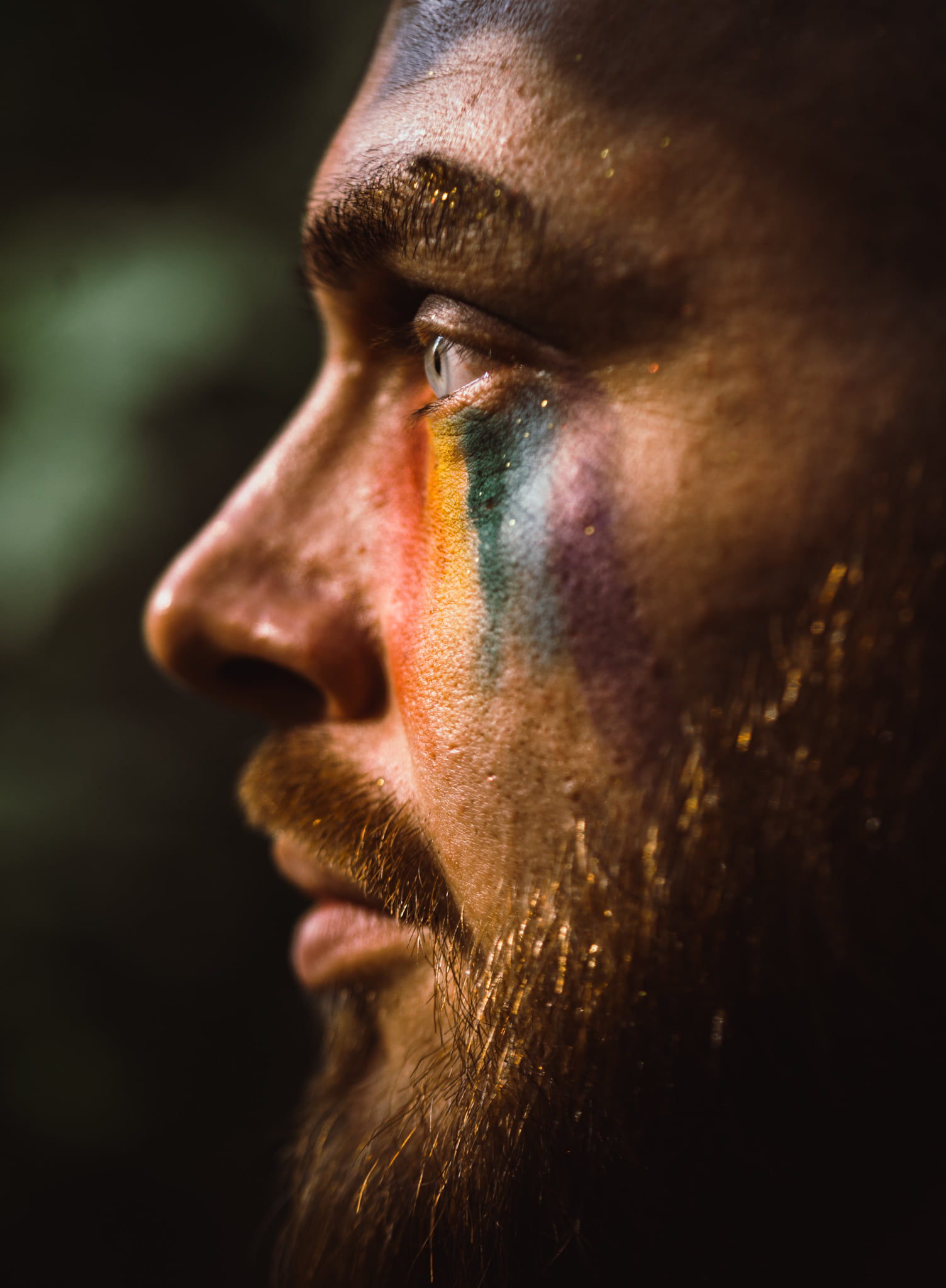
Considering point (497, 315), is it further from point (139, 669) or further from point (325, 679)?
point (139, 669)

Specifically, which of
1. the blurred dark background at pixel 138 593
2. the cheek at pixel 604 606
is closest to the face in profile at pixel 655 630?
the cheek at pixel 604 606

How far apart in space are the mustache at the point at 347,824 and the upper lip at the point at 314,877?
0.06 feet

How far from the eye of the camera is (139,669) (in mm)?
1385

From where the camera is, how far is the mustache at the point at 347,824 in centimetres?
55

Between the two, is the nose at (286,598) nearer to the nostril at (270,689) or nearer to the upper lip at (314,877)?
the nostril at (270,689)

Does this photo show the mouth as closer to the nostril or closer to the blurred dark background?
the nostril

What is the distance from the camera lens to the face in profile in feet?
1.34

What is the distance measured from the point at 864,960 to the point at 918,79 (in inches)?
16.8

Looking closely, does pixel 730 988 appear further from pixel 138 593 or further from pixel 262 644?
pixel 138 593

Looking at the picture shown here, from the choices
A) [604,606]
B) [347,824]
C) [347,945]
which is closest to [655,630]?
[604,606]

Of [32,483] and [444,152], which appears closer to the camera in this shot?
[444,152]

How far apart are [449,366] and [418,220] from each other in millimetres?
91

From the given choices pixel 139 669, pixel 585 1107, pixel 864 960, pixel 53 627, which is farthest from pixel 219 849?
pixel 864 960

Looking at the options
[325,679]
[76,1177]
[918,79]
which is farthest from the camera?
[76,1177]
